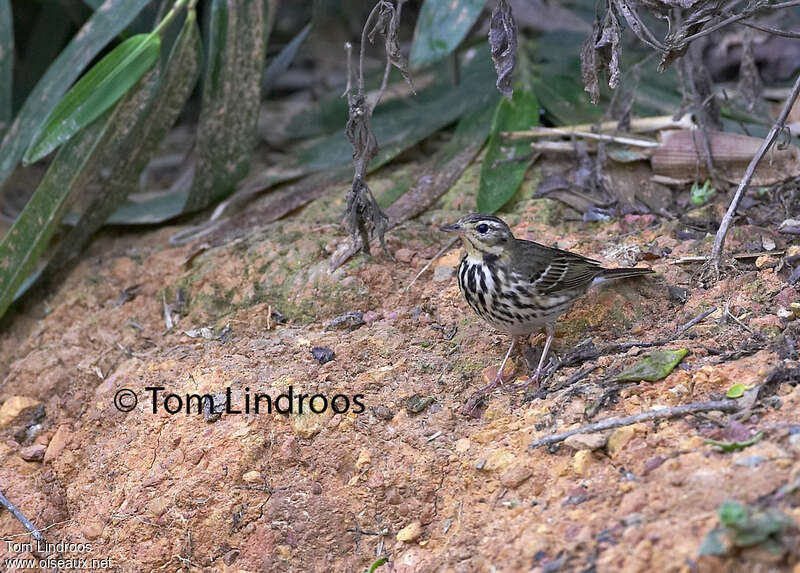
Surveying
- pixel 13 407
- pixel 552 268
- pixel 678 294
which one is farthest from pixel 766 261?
pixel 13 407

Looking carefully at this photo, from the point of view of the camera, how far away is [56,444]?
4609mm

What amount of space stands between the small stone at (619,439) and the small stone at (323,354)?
1.58 metres

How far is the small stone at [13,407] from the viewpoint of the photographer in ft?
15.8

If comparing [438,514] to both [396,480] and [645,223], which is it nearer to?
[396,480]

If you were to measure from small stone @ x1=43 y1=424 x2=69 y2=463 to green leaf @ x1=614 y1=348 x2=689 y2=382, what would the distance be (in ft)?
9.24

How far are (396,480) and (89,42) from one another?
3.56 metres

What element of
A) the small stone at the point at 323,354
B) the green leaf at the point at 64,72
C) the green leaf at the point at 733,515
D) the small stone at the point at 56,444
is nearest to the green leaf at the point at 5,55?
the green leaf at the point at 64,72

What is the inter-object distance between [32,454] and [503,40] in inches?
123

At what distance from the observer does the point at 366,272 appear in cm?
504

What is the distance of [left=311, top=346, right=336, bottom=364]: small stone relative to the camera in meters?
4.49

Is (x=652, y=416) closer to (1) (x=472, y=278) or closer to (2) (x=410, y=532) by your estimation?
(2) (x=410, y=532)

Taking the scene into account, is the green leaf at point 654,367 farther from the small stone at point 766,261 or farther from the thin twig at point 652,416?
the small stone at point 766,261

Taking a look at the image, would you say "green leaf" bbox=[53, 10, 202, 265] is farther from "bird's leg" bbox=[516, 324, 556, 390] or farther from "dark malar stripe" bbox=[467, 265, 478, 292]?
"bird's leg" bbox=[516, 324, 556, 390]

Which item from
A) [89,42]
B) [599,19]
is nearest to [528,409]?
[599,19]
